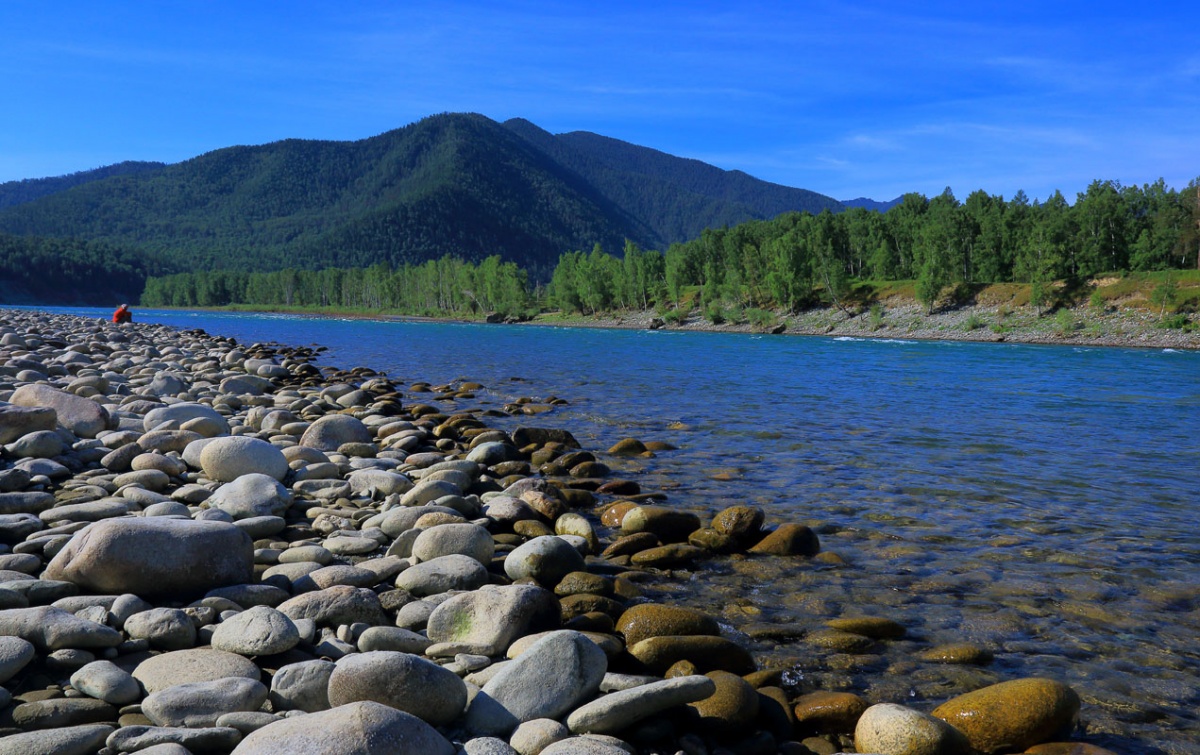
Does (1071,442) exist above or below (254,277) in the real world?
below

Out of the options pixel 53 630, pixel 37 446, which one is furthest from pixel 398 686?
pixel 37 446

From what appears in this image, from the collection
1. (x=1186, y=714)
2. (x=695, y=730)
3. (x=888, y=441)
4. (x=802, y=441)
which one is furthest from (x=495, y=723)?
(x=888, y=441)

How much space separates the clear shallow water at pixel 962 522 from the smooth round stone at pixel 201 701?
10.6 feet

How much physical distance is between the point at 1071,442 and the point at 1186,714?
1098 cm

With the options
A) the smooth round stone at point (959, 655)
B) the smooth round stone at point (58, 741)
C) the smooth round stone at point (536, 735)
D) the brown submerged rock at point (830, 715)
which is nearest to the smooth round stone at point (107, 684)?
the smooth round stone at point (58, 741)

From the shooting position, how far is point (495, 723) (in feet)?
12.5

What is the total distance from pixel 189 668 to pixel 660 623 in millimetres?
2775

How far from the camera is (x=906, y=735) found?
12.7 ft

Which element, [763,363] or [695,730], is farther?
[763,363]

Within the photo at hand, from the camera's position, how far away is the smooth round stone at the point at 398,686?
369 cm

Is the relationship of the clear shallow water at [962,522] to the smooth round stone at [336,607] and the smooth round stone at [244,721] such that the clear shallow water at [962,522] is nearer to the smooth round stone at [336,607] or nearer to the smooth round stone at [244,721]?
the smooth round stone at [336,607]

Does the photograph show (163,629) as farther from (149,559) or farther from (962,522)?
(962,522)

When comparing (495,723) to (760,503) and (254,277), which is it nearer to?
(760,503)

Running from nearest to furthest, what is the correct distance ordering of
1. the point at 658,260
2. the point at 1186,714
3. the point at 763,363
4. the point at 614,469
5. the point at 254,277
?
the point at 1186,714
the point at 614,469
the point at 763,363
the point at 658,260
the point at 254,277
